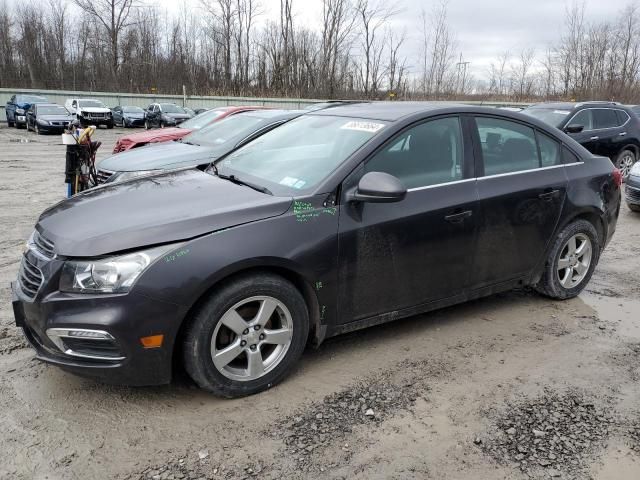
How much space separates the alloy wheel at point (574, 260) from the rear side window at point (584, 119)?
739cm

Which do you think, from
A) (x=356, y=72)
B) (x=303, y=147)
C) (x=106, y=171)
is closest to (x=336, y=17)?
(x=356, y=72)

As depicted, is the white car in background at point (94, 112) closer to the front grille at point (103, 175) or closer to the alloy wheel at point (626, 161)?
the front grille at point (103, 175)

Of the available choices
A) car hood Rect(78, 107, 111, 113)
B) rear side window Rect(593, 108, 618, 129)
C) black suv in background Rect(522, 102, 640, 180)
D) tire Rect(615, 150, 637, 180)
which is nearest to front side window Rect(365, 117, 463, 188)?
black suv in background Rect(522, 102, 640, 180)

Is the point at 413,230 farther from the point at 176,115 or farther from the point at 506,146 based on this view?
the point at 176,115

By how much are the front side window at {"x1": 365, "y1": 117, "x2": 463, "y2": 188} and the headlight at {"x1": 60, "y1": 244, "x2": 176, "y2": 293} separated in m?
1.50

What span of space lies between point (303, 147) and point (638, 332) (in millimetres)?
2962

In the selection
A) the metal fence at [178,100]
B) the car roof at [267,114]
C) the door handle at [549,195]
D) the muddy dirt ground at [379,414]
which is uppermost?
the metal fence at [178,100]

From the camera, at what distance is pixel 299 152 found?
12.6ft

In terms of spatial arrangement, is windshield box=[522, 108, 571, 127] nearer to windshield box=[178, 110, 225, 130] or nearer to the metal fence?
windshield box=[178, 110, 225, 130]

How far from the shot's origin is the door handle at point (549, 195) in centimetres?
421

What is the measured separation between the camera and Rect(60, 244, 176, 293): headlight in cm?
272

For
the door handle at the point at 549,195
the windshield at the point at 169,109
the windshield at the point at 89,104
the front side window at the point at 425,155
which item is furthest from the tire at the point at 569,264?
the windshield at the point at 89,104

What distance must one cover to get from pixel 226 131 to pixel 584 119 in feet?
24.9

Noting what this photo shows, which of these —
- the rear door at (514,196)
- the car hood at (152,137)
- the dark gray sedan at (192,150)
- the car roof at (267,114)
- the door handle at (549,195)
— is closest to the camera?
the rear door at (514,196)
